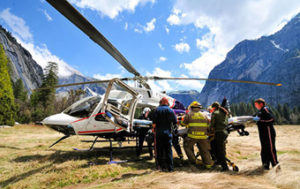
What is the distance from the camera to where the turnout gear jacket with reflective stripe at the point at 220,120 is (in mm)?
4945

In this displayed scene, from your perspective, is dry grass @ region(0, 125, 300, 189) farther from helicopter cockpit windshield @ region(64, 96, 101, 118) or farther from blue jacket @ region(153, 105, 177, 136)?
helicopter cockpit windshield @ region(64, 96, 101, 118)

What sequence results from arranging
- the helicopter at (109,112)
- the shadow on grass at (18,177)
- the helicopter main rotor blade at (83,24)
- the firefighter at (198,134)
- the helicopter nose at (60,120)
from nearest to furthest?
the helicopter main rotor blade at (83,24)
the shadow on grass at (18,177)
the helicopter at (109,112)
the firefighter at (198,134)
the helicopter nose at (60,120)

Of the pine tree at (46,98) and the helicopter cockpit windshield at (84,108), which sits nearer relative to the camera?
the helicopter cockpit windshield at (84,108)

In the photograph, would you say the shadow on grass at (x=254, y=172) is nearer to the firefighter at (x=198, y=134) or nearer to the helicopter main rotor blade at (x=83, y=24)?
the firefighter at (x=198, y=134)

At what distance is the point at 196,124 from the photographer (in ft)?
16.6

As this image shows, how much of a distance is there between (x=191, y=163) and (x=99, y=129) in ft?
11.0

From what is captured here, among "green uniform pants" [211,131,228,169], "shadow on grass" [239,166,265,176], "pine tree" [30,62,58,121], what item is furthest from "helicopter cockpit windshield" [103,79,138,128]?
"pine tree" [30,62,58,121]

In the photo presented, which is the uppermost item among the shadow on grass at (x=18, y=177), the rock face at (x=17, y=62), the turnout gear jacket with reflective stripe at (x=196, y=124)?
the rock face at (x=17, y=62)

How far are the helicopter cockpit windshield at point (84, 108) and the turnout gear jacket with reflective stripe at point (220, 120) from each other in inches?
168

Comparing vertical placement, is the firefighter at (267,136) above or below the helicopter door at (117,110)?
below

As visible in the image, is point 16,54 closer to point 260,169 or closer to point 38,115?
point 38,115

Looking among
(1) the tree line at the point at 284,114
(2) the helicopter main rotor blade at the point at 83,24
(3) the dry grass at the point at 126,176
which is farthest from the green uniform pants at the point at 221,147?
(1) the tree line at the point at 284,114

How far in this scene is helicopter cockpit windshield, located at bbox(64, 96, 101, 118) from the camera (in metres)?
6.06

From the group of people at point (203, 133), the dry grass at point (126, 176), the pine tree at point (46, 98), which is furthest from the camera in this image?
the pine tree at point (46, 98)
